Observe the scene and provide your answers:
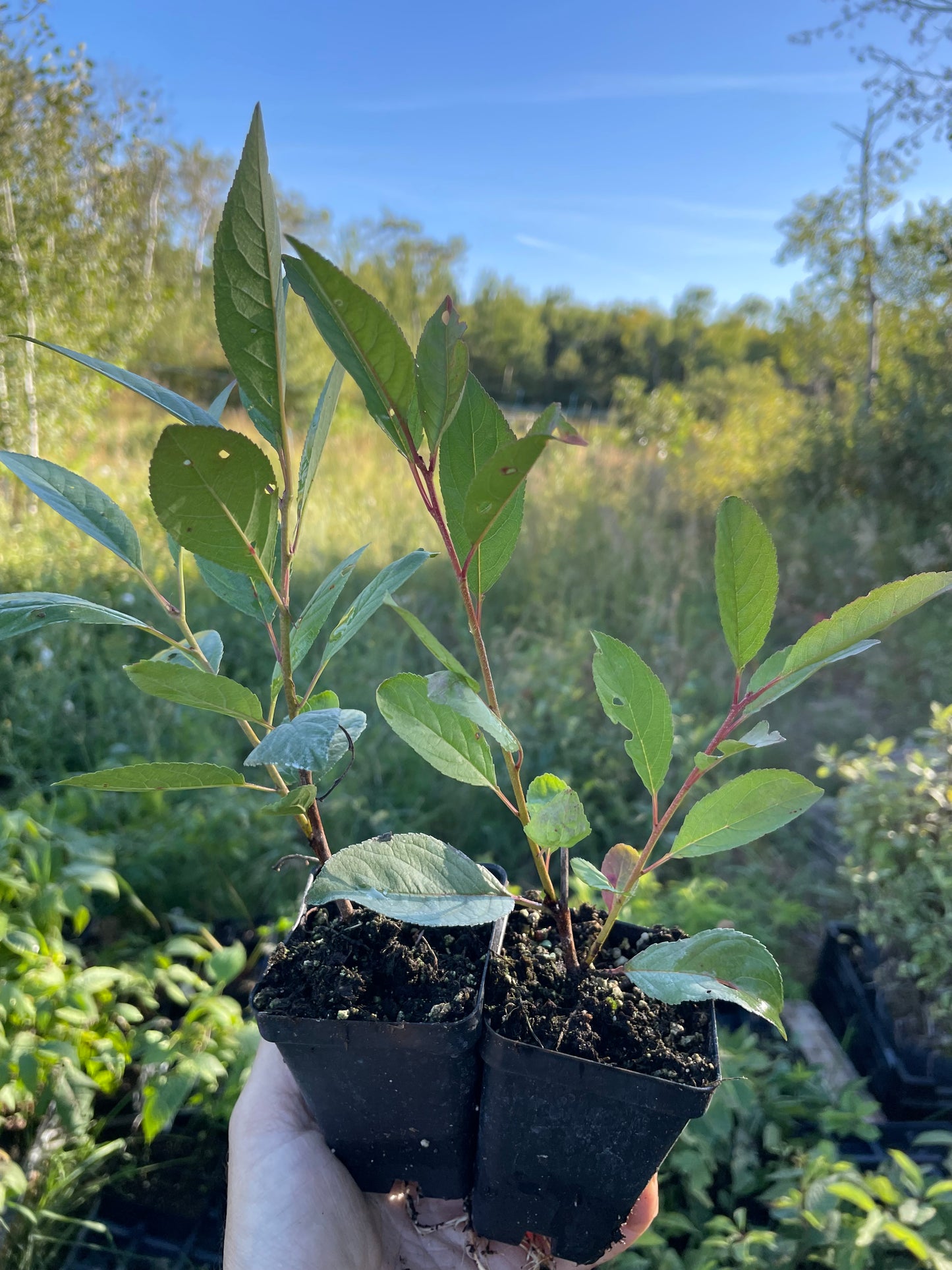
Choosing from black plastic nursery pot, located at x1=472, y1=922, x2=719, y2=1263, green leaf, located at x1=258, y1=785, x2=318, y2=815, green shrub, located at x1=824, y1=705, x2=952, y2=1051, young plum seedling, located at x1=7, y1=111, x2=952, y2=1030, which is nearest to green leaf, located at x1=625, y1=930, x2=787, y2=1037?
young plum seedling, located at x1=7, y1=111, x2=952, y2=1030

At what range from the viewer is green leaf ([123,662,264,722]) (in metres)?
0.52

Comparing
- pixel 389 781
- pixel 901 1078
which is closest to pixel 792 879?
pixel 901 1078

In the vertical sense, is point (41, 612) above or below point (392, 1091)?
above

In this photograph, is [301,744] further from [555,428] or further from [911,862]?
[911,862]

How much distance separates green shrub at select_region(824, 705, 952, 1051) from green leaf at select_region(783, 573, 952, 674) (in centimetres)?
153

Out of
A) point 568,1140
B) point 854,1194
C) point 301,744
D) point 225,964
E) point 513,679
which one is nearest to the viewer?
point 301,744

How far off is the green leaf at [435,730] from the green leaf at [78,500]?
0.25 metres

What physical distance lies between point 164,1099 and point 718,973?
3.75 feet

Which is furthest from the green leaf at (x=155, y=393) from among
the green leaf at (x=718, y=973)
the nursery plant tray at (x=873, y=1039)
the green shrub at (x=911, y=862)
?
the nursery plant tray at (x=873, y=1039)

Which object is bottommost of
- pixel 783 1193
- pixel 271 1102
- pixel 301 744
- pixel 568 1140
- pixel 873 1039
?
pixel 873 1039

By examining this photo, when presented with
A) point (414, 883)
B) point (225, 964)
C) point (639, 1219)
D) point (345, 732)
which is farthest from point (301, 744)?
point (225, 964)

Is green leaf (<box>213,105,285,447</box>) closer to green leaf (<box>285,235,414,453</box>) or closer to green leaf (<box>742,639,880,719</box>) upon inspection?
green leaf (<box>285,235,414,453</box>)

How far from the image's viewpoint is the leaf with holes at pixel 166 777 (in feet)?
1.83

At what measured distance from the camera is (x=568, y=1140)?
2.51ft
